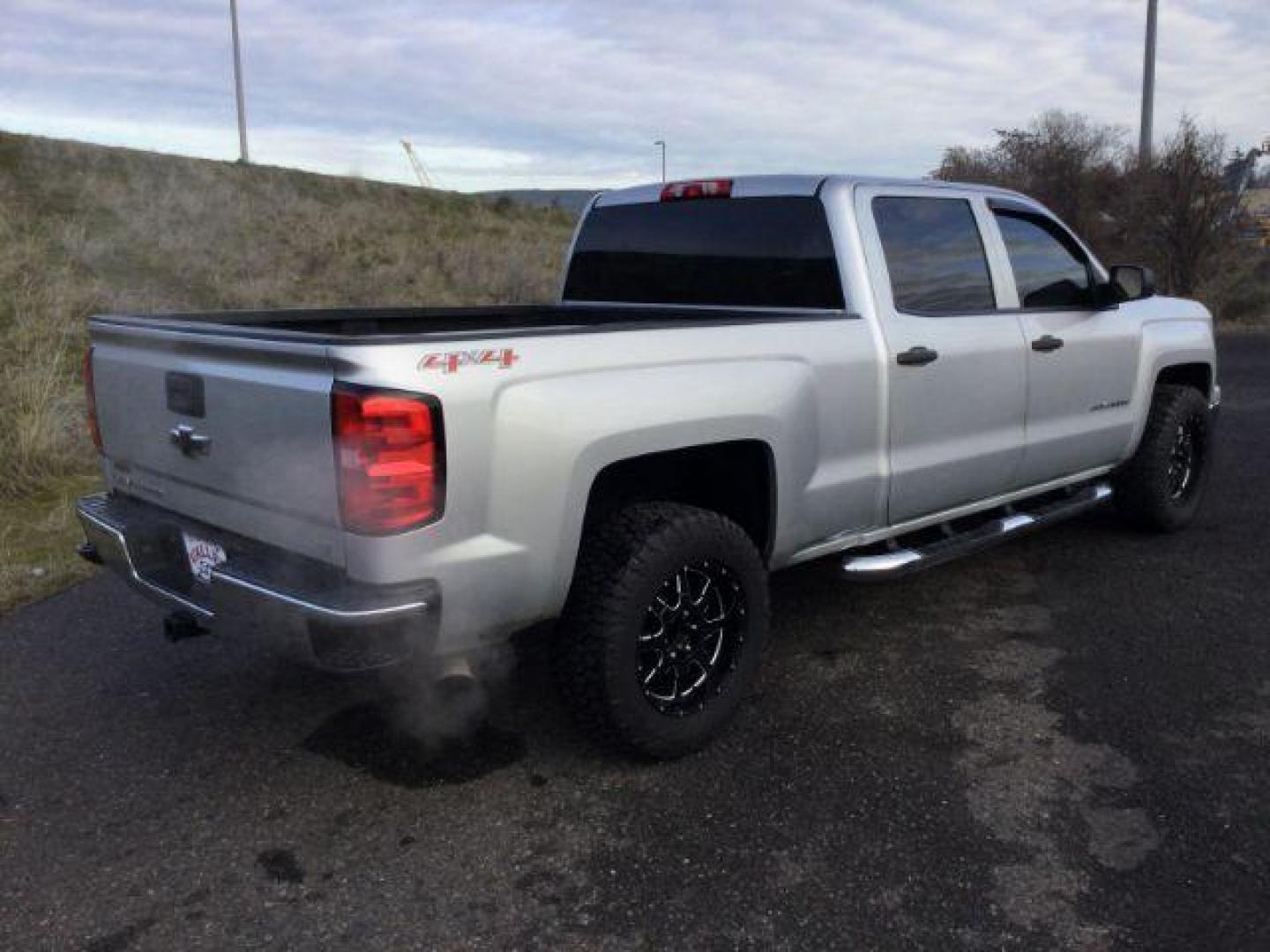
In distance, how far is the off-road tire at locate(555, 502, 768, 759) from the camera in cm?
311

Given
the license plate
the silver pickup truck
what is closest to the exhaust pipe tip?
the silver pickup truck

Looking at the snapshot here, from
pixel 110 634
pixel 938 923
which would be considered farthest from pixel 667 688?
pixel 110 634

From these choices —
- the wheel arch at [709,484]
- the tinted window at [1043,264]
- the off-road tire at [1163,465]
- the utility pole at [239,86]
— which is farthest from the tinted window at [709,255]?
the utility pole at [239,86]

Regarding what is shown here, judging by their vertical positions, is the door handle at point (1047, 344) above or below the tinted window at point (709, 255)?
below

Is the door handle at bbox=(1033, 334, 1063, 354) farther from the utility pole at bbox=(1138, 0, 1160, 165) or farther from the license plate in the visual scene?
the utility pole at bbox=(1138, 0, 1160, 165)

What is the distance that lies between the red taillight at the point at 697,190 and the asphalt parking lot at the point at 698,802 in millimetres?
1791

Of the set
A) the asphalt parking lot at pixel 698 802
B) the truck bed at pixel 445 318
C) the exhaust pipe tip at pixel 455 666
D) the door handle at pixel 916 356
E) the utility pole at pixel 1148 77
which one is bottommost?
the asphalt parking lot at pixel 698 802

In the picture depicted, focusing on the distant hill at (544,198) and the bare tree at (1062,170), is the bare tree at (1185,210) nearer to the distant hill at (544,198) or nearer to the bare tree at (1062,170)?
the bare tree at (1062,170)

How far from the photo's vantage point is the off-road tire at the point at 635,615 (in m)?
3.11

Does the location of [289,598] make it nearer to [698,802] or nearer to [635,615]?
[635,615]

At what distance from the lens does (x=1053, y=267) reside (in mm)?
4977

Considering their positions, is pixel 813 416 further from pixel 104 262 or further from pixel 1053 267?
pixel 104 262

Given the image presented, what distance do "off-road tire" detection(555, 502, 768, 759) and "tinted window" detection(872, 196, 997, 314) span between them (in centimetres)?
130

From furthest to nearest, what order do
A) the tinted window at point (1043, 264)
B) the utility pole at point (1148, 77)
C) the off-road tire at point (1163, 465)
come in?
the utility pole at point (1148, 77)
the off-road tire at point (1163, 465)
the tinted window at point (1043, 264)
